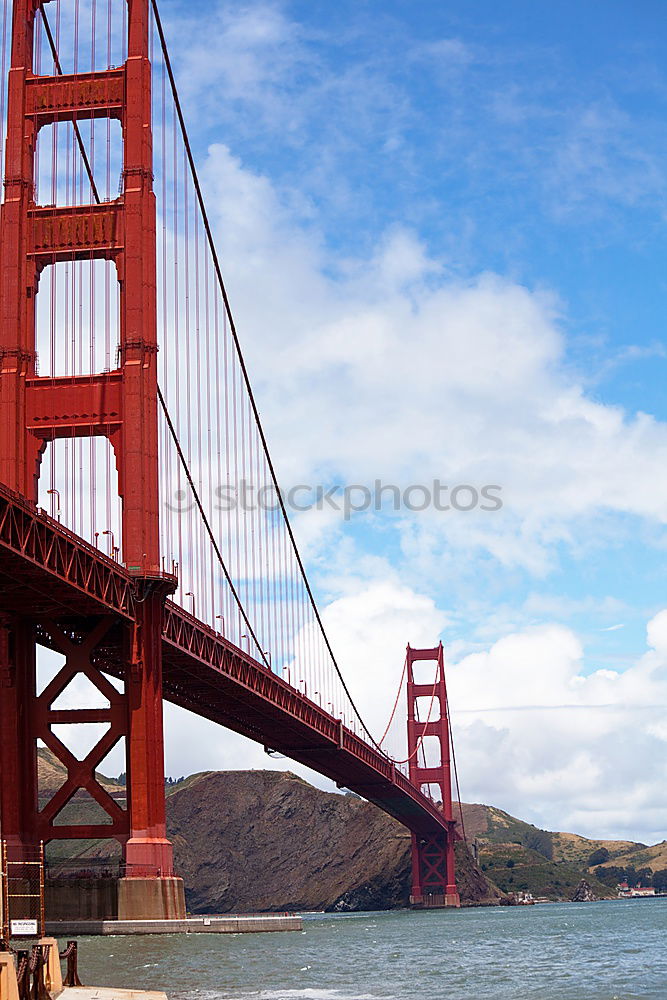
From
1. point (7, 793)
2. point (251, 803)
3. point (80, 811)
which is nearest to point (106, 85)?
point (7, 793)

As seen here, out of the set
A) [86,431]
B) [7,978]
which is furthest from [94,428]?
[7,978]

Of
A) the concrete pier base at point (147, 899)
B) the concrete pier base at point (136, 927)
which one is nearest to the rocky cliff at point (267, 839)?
the concrete pier base at point (136, 927)

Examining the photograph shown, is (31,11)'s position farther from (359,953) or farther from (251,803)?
(251,803)

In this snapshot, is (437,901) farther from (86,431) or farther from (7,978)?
(7,978)

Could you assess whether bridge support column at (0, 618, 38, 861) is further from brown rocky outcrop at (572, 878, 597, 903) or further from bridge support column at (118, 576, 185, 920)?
brown rocky outcrop at (572, 878, 597, 903)

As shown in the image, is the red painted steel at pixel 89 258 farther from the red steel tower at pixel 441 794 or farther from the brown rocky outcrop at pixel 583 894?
the brown rocky outcrop at pixel 583 894

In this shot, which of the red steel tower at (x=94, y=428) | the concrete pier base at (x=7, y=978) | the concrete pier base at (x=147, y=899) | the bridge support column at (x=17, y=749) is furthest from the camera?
the red steel tower at (x=94, y=428)
